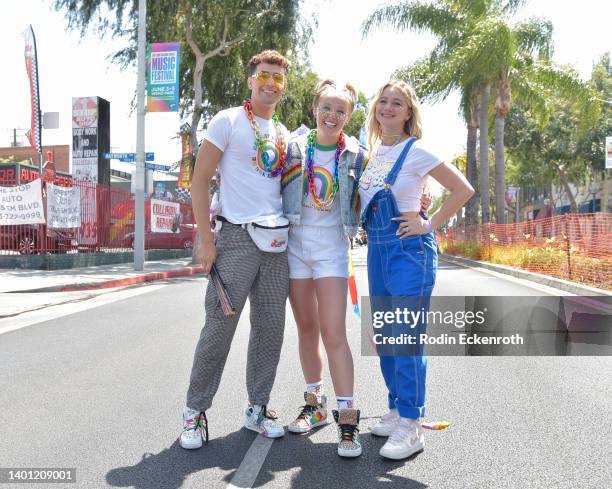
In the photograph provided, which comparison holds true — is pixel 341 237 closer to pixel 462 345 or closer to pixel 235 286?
pixel 235 286

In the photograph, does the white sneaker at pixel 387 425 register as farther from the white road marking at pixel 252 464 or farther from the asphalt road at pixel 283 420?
the white road marking at pixel 252 464

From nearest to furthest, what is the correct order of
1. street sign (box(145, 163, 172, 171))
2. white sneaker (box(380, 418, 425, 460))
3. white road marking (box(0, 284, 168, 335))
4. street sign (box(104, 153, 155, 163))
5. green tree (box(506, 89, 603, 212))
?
white sneaker (box(380, 418, 425, 460)) < white road marking (box(0, 284, 168, 335)) < street sign (box(104, 153, 155, 163)) < street sign (box(145, 163, 172, 171)) < green tree (box(506, 89, 603, 212))

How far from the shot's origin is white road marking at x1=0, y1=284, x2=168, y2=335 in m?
8.45

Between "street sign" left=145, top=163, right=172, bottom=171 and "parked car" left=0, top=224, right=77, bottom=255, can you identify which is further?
"street sign" left=145, top=163, right=172, bottom=171

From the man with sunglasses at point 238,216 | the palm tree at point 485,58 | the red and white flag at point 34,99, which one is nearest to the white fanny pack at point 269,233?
the man with sunglasses at point 238,216

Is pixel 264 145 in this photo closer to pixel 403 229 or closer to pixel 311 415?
pixel 403 229


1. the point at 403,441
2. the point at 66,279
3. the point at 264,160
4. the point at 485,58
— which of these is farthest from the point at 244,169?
the point at 485,58

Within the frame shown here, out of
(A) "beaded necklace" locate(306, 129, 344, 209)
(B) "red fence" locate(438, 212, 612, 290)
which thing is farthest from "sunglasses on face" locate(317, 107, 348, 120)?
(B) "red fence" locate(438, 212, 612, 290)

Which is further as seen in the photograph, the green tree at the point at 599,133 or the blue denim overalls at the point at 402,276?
the green tree at the point at 599,133

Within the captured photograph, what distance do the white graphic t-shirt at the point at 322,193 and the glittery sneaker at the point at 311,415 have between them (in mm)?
1048

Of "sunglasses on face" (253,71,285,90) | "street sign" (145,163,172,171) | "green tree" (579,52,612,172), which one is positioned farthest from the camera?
"green tree" (579,52,612,172)

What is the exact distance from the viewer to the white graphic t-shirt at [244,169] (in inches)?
146

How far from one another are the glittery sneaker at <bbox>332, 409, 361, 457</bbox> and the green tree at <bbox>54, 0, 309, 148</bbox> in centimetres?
1942

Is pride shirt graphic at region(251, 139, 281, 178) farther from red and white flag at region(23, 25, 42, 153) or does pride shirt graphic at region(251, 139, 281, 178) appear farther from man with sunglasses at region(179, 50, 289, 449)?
red and white flag at region(23, 25, 42, 153)
